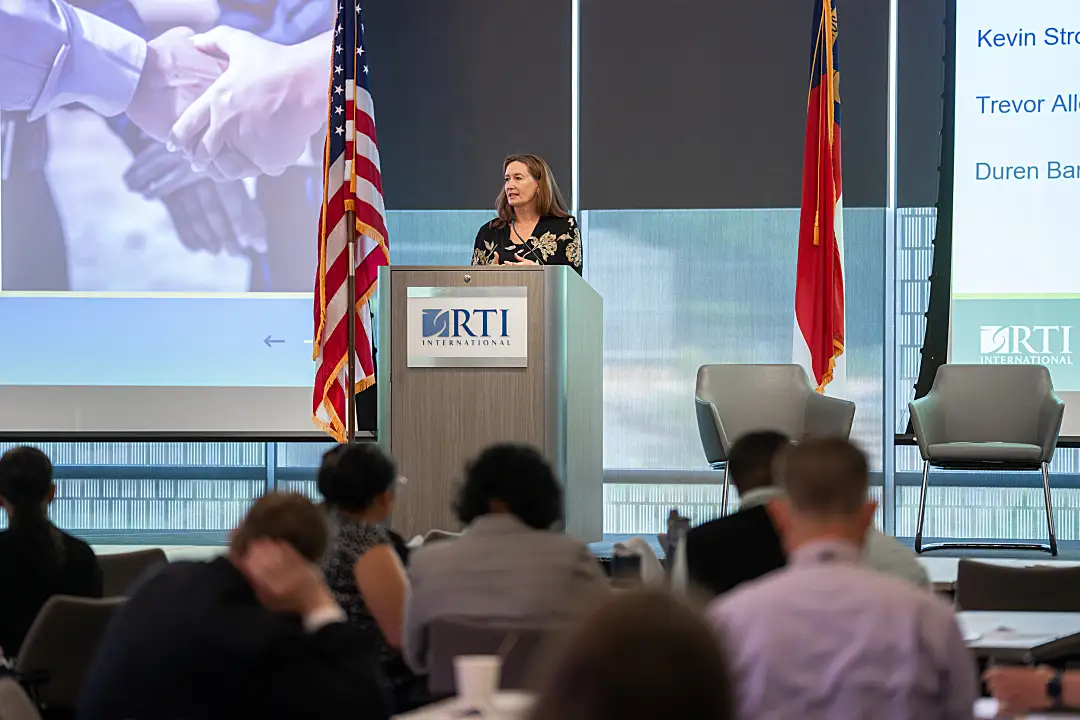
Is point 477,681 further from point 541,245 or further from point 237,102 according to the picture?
point 237,102

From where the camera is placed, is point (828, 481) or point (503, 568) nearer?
point (828, 481)

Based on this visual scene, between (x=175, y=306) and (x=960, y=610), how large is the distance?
5.73m

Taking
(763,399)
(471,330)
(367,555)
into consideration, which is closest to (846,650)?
(367,555)

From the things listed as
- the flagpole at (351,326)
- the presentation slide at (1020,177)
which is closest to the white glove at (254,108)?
the flagpole at (351,326)

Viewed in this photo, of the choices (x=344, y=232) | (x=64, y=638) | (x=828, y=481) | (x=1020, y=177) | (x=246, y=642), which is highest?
(x=1020, y=177)

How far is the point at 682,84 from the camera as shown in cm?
837

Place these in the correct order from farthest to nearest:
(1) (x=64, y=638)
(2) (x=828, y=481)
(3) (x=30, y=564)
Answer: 1. (3) (x=30, y=564)
2. (1) (x=64, y=638)
3. (2) (x=828, y=481)

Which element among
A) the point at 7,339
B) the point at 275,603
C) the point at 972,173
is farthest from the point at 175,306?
the point at 275,603

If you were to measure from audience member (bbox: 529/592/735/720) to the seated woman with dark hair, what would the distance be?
5.80 ft

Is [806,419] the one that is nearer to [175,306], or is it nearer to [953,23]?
[953,23]

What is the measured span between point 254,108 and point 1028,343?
5.00 m

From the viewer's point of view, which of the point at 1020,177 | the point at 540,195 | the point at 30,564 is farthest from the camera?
the point at 1020,177

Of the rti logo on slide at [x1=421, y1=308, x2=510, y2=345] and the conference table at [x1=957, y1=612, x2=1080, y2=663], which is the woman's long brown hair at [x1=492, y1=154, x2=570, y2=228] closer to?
the rti logo on slide at [x1=421, y1=308, x2=510, y2=345]

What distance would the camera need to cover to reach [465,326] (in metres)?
5.09
